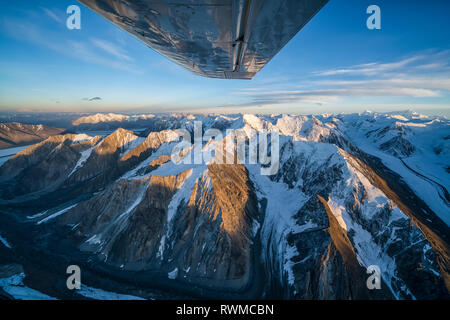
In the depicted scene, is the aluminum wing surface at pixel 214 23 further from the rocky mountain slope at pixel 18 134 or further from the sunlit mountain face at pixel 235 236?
the rocky mountain slope at pixel 18 134

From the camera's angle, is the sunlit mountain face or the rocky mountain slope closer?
the sunlit mountain face

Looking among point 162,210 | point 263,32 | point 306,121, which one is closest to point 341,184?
point 162,210

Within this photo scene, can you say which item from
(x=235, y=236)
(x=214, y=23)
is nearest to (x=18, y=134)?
(x=235, y=236)

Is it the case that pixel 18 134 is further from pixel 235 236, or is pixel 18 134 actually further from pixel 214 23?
pixel 214 23

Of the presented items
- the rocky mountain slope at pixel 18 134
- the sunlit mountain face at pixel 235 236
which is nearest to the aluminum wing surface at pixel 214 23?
the sunlit mountain face at pixel 235 236

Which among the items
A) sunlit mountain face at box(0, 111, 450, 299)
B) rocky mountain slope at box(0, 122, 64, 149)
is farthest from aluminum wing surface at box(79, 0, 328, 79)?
rocky mountain slope at box(0, 122, 64, 149)

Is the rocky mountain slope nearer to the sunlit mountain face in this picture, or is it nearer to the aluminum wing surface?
the sunlit mountain face

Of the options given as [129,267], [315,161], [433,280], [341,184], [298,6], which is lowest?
[129,267]
